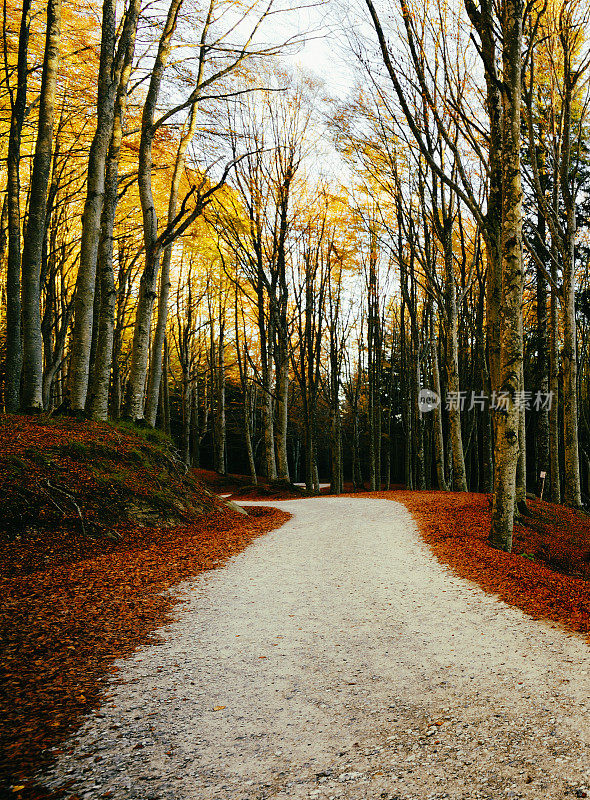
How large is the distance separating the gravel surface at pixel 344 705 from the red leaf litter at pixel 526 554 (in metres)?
0.34

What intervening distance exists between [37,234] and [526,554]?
9.05m

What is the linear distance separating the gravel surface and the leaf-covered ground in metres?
0.21

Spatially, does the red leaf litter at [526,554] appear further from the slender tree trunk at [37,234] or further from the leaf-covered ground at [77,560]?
the slender tree trunk at [37,234]

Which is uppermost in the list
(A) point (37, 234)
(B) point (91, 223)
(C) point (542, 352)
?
(B) point (91, 223)

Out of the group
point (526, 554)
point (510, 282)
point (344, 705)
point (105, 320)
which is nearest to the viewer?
point (344, 705)

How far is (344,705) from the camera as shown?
2525 millimetres

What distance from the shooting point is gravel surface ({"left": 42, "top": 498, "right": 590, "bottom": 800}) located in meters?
1.92

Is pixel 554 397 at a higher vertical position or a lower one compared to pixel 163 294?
lower

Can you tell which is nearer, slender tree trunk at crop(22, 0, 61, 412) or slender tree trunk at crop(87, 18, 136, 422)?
slender tree trunk at crop(22, 0, 61, 412)

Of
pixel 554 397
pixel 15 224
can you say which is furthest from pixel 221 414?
pixel 554 397

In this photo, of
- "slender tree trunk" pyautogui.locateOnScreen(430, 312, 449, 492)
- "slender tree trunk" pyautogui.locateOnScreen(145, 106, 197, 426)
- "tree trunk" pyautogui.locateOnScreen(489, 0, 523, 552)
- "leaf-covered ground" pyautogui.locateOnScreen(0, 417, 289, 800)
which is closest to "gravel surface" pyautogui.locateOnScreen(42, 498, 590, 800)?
"leaf-covered ground" pyautogui.locateOnScreen(0, 417, 289, 800)

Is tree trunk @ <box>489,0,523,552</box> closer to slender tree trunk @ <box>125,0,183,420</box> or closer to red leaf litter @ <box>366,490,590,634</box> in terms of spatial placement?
red leaf litter @ <box>366,490,590,634</box>

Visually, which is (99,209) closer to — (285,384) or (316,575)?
(316,575)

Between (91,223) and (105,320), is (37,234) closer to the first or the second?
(91,223)
